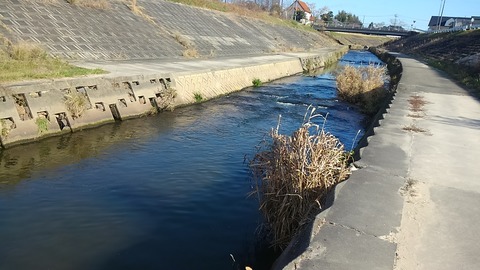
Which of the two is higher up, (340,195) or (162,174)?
(340,195)

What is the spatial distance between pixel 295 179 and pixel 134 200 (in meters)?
3.59

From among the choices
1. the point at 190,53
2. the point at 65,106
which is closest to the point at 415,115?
the point at 65,106

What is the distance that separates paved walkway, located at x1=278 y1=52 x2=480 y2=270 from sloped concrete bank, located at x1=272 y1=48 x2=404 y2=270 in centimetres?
1

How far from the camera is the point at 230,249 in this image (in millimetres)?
6309

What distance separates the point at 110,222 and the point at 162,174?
7.91ft

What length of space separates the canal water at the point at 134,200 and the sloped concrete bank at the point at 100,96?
0.44 m

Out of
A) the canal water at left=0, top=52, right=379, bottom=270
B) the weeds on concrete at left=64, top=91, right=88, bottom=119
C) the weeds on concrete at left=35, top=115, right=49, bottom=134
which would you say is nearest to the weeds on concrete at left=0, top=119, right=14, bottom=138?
the canal water at left=0, top=52, right=379, bottom=270

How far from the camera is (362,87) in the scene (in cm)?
2003

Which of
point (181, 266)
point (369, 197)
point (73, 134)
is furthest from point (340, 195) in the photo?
point (73, 134)

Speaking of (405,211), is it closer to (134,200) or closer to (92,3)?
(134,200)

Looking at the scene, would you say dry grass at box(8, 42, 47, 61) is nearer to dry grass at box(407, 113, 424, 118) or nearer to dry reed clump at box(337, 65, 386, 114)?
dry grass at box(407, 113, 424, 118)

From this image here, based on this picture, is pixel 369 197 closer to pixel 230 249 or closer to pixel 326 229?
pixel 326 229

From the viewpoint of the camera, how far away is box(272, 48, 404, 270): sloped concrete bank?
13.6ft

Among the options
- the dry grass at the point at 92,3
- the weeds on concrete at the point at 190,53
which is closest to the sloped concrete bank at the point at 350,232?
the weeds on concrete at the point at 190,53
